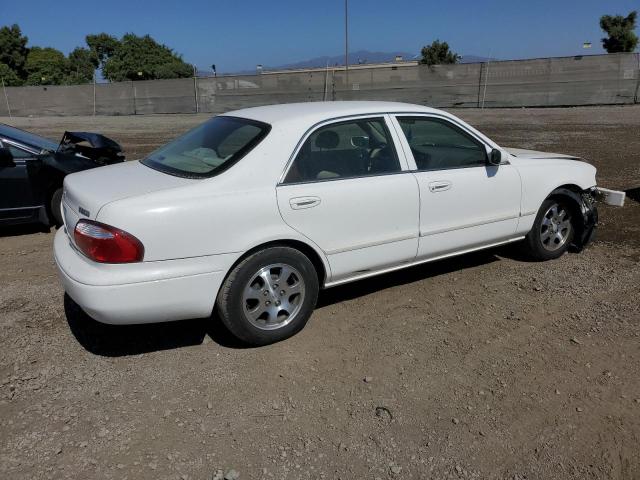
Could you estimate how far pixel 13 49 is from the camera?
246 feet

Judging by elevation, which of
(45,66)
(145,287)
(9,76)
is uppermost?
(45,66)

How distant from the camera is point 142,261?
3207 millimetres

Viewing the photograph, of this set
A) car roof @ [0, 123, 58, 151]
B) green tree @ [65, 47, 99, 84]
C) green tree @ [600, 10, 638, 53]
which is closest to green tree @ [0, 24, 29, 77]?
green tree @ [65, 47, 99, 84]

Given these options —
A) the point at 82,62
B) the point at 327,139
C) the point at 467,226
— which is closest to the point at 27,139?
the point at 327,139

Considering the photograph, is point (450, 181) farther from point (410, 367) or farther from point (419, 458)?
point (419, 458)

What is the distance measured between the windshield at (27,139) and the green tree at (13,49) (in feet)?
259

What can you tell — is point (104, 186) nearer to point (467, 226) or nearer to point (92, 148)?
point (467, 226)

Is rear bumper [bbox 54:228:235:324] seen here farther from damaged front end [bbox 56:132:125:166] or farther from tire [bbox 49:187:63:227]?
damaged front end [bbox 56:132:125:166]

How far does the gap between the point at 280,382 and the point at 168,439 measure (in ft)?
2.54

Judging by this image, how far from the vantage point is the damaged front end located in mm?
6793

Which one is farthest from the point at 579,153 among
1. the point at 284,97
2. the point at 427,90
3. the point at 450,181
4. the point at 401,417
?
the point at 284,97

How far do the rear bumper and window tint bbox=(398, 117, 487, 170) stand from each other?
1807 mm

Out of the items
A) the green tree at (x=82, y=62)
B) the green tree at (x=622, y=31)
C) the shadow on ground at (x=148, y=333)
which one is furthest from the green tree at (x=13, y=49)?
the shadow on ground at (x=148, y=333)

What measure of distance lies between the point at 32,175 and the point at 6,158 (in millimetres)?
312
